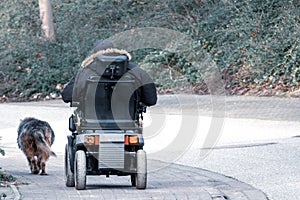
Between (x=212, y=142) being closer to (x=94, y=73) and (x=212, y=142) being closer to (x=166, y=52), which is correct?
(x=94, y=73)

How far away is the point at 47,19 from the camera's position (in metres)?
30.2

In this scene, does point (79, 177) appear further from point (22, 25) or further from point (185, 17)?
point (22, 25)

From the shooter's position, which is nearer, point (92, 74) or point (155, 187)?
point (92, 74)

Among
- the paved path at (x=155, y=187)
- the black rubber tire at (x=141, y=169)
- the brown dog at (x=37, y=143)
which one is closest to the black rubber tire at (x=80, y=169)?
the paved path at (x=155, y=187)

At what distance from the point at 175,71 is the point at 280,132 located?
10873 mm

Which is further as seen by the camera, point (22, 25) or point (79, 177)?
point (22, 25)

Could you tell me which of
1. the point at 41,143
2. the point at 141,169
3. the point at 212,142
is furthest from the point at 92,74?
the point at 212,142

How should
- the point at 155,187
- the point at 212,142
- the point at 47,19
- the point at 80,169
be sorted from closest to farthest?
the point at 80,169 → the point at 155,187 → the point at 212,142 → the point at 47,19

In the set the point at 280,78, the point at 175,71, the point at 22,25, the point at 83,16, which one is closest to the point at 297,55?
the point at 280,78

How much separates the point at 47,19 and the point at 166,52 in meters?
5.51

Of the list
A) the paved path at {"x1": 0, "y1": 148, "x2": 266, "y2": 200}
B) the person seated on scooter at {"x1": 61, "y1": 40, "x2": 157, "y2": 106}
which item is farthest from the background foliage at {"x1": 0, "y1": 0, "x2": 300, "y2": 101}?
the person seated on scooter at {"x1": 61, "y1": 40, "x2": 157, "y2": 106}

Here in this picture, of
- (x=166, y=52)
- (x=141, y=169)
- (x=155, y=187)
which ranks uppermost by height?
(x=166, y=52)

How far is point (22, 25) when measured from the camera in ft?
102

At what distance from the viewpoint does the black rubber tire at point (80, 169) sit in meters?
9.83
